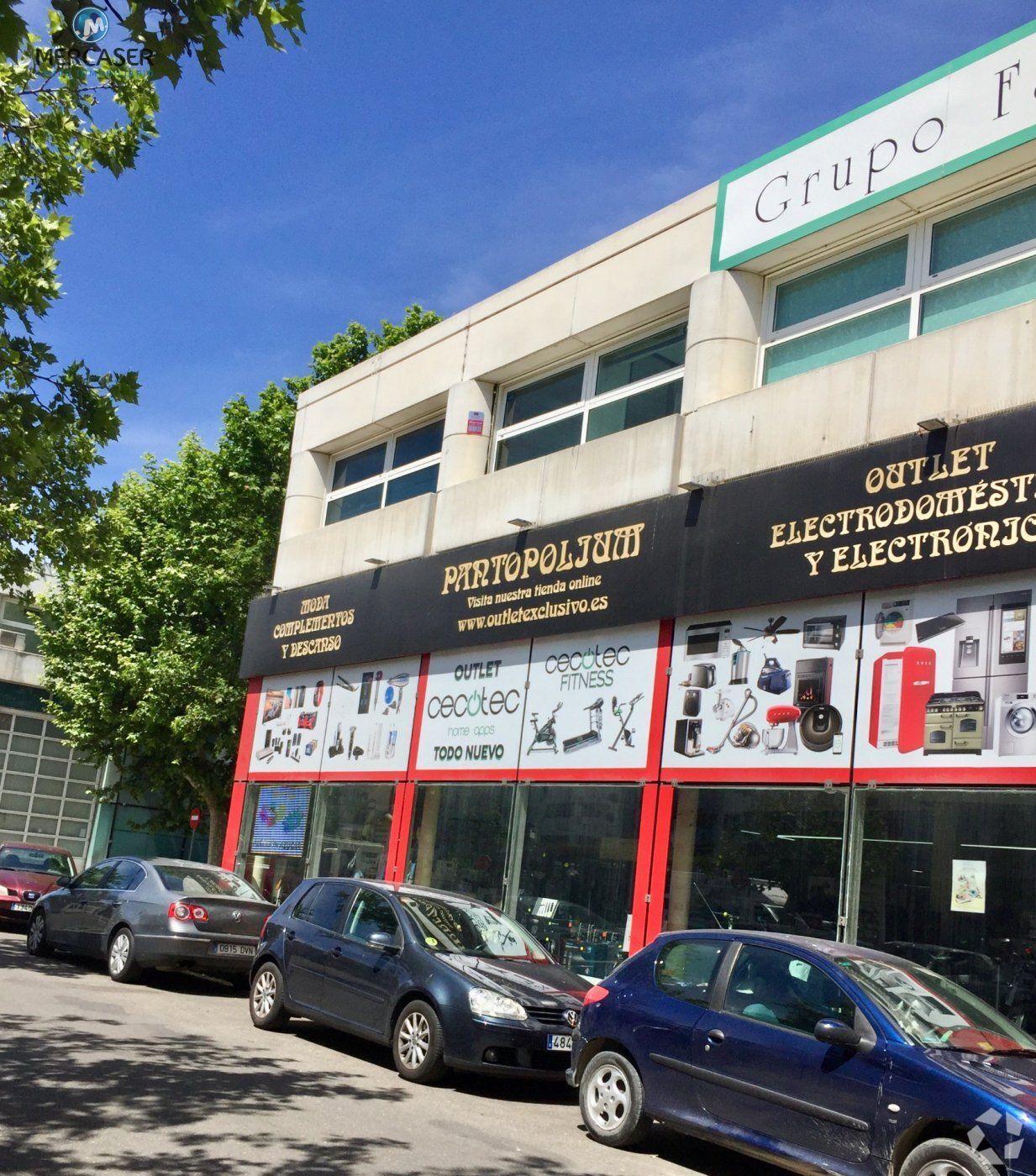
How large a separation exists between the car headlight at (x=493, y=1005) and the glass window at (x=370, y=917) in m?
1.17

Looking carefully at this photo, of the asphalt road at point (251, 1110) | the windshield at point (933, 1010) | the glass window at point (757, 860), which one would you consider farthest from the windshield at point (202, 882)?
the windshield at point (933, 1010)

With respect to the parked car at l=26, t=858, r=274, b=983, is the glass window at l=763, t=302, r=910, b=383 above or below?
above

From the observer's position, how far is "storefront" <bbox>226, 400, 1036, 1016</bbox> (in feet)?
34.8

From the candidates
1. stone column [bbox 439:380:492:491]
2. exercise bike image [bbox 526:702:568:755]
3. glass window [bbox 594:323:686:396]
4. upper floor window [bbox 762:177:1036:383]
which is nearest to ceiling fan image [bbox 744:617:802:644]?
upper floor window [bbox 762:177:1036:383]

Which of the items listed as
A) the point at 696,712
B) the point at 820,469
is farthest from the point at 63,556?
the point at 820,469

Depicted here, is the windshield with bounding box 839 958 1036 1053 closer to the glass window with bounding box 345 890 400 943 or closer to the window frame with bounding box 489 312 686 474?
the glass window with bounding box 345 890 400 943

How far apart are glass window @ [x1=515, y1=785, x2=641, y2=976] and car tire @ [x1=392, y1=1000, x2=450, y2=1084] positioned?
4013 mm

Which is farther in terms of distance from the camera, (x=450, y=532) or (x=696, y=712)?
(x=450, y=532)

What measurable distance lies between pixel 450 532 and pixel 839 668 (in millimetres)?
7211

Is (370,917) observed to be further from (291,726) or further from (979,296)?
(291,726)

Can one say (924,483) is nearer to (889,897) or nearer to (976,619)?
(976,619)

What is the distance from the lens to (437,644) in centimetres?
1719

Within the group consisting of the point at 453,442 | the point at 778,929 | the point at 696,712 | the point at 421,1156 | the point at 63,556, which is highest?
the point at 453,442

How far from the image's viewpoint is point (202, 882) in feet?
49.7
